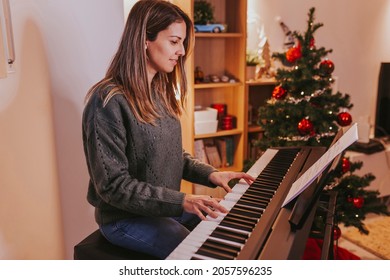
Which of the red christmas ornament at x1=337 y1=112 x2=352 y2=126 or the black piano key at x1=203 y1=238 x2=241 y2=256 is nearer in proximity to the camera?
the black piano key at x1=203 y1=238 x2=241 y2=256

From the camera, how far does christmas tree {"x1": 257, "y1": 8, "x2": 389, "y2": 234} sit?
211 centimetres

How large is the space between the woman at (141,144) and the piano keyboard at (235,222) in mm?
49

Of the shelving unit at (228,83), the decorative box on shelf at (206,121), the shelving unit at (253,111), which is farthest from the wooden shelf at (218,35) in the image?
the decorative box on shelf at (206,121)

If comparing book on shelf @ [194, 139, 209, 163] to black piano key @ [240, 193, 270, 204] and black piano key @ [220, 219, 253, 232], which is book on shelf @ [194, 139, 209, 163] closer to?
black piano key @ [240, 193, 270, 204]

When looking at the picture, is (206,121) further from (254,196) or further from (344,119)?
(254,196)

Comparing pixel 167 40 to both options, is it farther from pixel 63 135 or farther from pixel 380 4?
pixel 380 4

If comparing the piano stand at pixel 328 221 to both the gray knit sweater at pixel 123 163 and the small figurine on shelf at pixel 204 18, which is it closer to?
the gray knit sweater at pixel 123 163

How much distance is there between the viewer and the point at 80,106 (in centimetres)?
166

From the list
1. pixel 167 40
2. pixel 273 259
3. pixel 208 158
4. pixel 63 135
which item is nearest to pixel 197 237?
pixel 273 259

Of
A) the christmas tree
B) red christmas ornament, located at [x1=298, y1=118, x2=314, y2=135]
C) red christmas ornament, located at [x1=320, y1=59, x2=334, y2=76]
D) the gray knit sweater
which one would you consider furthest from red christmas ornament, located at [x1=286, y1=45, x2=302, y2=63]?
the gray knit sweater

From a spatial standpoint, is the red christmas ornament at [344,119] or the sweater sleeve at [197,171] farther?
the red christmas ornament at [344,119]

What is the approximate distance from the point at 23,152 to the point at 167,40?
64 cm

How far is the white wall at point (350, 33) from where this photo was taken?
237 centimetres

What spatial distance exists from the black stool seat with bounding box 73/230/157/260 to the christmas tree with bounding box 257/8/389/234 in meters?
1.24
